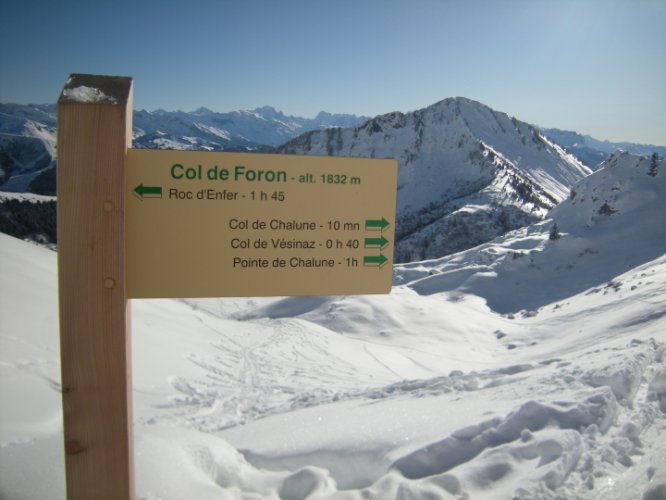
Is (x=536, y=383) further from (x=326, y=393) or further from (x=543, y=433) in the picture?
(x=326, y=393)

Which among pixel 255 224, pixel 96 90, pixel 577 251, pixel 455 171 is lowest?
pixel 577 251

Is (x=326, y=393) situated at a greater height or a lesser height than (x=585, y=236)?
lesser

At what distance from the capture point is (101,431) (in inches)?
87.0

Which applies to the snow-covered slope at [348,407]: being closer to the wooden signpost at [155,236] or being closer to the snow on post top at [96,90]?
the wooden signpost at [155,236]

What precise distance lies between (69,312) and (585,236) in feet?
135

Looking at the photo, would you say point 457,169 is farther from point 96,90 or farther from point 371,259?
point 96,90

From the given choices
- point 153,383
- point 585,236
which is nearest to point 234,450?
point 153,383

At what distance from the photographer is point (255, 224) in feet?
8.04

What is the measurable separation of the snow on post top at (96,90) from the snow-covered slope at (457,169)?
71.5 metres

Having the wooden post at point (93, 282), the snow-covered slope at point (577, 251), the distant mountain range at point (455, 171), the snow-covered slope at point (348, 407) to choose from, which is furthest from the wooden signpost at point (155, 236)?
the distant mountain range at point (455, 171)

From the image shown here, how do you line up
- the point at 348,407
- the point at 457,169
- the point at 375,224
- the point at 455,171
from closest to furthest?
the point at 375,224 → the point at 348,407 → the point at 455,171 → the point at 457,169

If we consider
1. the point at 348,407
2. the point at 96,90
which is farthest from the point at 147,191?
the point at 348,407

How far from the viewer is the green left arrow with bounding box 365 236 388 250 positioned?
2600mm

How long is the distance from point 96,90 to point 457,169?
113135mm
